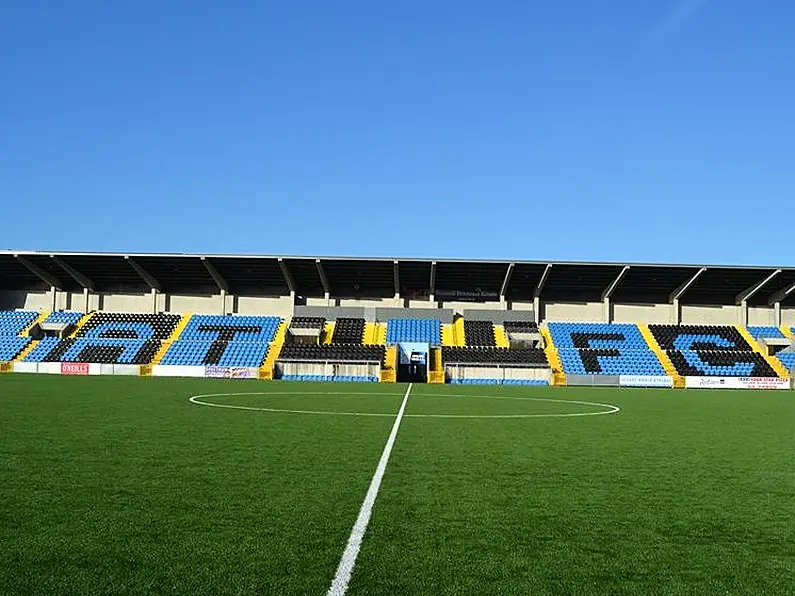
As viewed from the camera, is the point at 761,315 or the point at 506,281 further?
the point at 761,315

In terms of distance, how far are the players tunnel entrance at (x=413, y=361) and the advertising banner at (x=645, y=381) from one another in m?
12.2

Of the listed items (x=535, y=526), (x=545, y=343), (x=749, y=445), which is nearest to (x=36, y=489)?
(x=535, y=526)

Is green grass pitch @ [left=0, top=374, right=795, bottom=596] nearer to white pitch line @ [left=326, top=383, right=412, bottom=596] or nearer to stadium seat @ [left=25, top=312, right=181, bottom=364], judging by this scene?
white pitch line @ [left=326, top=383, right=412, bottom=596]

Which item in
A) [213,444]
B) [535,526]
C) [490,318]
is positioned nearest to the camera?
[535,526]

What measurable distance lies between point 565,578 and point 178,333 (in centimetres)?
4907

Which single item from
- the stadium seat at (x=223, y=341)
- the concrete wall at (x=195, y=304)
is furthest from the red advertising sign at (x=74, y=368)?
the concrete wall at (x=195, y=304)

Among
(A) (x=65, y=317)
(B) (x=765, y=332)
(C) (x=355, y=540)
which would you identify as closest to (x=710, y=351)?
(B) (x=765, y=332)

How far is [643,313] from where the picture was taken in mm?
56250

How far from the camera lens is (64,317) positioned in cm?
5300

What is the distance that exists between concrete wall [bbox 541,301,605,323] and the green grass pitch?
138 ft

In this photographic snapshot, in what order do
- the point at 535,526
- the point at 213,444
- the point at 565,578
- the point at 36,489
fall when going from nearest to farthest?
the point at 565,578 < the point at 535,526 < the point at 36,489 < the point at 213,444

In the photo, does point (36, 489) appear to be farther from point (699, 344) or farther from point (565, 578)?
point (699, 344)

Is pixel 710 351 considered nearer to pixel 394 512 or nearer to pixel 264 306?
pixel 264 306

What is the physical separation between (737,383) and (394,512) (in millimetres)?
43733
